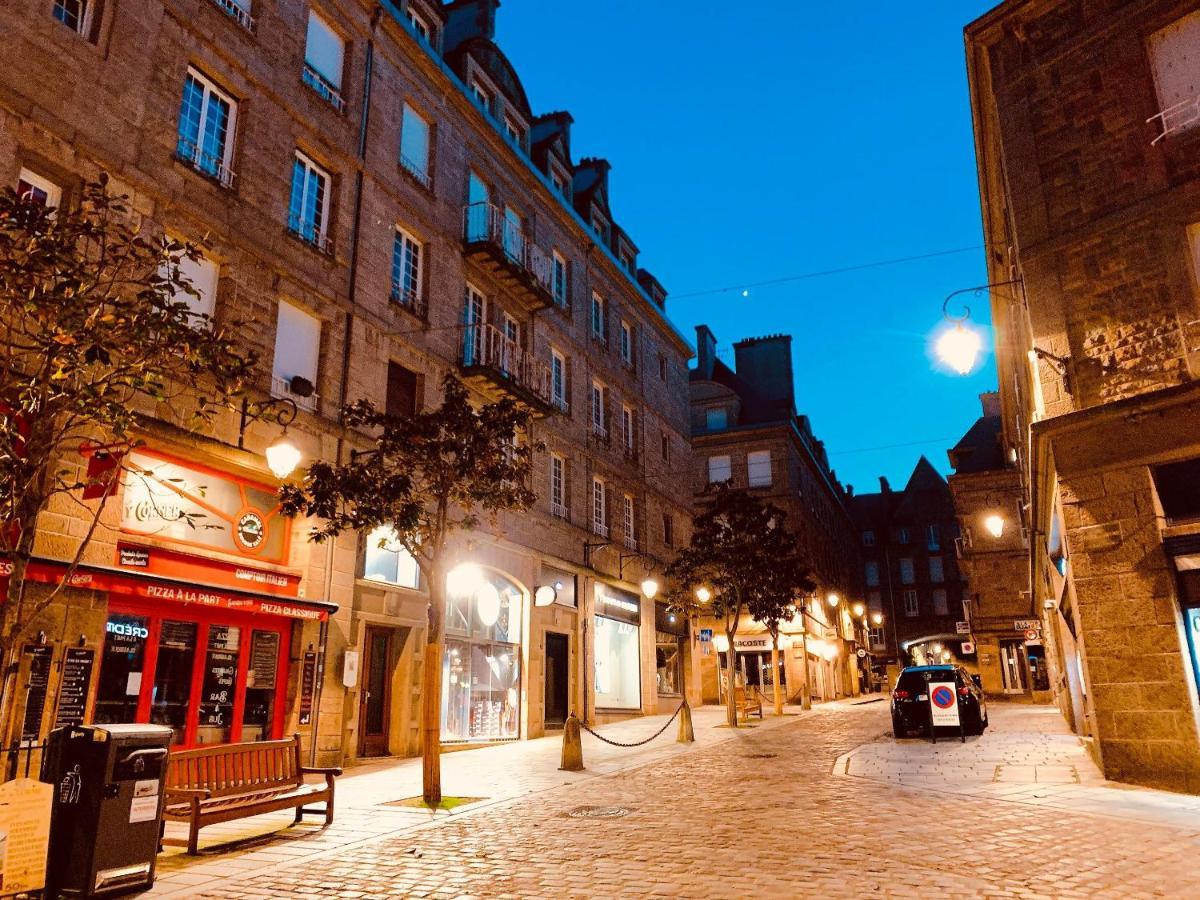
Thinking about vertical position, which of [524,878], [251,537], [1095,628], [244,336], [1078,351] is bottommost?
[524,878]

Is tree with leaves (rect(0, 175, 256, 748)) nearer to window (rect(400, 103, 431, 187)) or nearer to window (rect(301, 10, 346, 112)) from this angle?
window (rect(301, 10, 346, 112))

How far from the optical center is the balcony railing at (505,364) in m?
18.6

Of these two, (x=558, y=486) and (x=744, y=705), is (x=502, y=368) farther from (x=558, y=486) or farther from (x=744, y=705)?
(x=744, y=705)

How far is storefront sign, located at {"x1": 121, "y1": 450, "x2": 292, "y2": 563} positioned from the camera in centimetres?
1093

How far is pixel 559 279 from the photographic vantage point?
2436 centimetres

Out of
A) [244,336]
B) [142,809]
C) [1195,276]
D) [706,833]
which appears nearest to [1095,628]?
[1195,276]

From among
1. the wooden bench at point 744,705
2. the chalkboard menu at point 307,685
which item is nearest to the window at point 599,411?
the wooden bench at point 744,705

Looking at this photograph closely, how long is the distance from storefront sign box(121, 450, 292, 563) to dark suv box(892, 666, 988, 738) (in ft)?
43.8

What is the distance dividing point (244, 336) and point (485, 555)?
7.33m

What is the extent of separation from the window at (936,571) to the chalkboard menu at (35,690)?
66.4m

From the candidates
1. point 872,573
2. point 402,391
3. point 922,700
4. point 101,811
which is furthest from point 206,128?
point 872,573

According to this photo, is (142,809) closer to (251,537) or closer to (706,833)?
(706,833)

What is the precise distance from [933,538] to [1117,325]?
61.0m

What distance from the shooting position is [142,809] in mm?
6035
